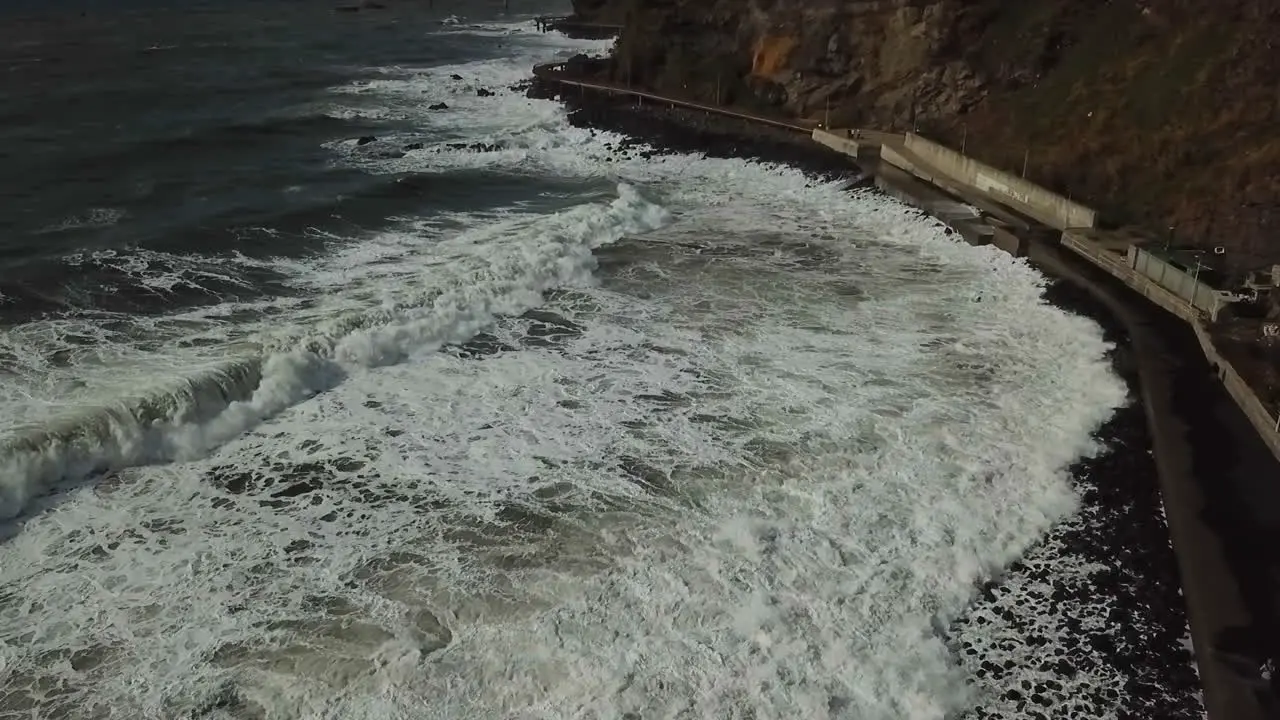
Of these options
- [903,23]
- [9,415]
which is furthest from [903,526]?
[903,23]

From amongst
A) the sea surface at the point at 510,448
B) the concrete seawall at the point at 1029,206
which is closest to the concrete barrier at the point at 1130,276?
the concrete seawall at the point at 1029,206

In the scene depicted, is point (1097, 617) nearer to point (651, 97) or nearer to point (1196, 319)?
point (1196, 319)

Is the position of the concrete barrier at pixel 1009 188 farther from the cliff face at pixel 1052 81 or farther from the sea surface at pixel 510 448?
the sea surface at pixel 510 448

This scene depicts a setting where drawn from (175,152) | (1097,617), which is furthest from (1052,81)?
(175,152)

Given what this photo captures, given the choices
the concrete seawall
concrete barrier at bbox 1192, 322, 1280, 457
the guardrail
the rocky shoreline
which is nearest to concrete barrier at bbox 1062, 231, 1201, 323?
the concrete seawall

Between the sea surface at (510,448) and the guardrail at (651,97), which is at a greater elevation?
the guardrail at (651,97)

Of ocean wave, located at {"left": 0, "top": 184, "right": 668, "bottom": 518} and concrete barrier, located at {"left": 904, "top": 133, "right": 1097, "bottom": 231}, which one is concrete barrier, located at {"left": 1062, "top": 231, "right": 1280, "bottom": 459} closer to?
concrete barrier, located at {"left": 904, "top": 133, "right": 1097, "bottom": 231}
